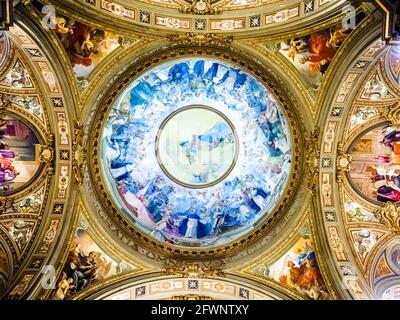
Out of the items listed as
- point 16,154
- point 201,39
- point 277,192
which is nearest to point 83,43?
point 201,39

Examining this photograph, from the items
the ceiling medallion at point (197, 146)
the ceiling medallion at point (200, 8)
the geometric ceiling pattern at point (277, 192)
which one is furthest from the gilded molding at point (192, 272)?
the ceiling medallion at point (200, 8)

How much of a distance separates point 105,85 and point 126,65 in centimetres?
87

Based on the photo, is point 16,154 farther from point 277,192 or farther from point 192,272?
point 277,192

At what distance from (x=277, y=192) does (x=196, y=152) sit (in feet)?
Answer: 13.1

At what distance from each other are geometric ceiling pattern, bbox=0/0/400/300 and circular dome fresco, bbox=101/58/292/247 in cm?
52

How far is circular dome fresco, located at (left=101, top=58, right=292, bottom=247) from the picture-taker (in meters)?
18.0

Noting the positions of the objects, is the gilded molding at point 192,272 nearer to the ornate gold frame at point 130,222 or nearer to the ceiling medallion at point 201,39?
the ornate gold frame at point 130,222

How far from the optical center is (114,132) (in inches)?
717

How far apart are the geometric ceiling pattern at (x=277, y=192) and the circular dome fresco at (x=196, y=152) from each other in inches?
20.3

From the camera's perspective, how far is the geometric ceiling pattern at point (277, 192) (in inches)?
588

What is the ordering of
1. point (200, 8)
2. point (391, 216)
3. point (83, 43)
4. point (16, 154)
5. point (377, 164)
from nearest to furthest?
point (83, 43) < point (200, 8) < point (391, 216) < point (16, 154) < point (377, 164)

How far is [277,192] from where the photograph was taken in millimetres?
17812
